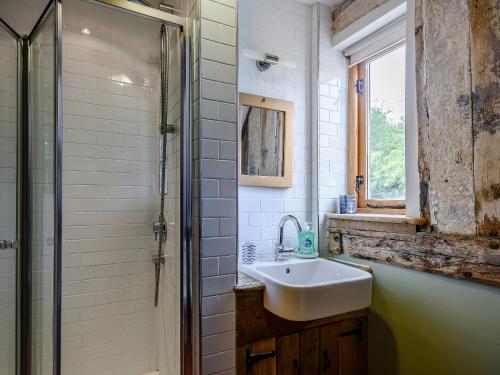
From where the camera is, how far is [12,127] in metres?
1.46

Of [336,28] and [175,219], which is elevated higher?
[336,28]

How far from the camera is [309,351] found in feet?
4.63

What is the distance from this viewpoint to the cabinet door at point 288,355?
135 centimetres

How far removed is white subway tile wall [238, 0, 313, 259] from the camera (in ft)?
5.61

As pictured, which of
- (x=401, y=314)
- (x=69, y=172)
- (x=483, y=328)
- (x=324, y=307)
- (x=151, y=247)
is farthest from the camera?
(x=151, y=247)

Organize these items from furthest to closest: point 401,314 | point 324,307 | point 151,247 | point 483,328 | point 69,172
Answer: point 151,247 < point 69,172 < point 401,314 < point 324,307 < point 483,328

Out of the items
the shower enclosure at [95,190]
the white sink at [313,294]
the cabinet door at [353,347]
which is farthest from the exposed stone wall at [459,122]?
the shower enclosure at [95,190]

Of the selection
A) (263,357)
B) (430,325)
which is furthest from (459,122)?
(263,357)

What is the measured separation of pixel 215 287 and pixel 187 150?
23.5 inches

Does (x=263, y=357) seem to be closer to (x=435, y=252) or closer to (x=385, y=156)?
(x=435, y=252)

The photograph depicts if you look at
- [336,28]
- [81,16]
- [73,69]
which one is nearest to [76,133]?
[73,69]

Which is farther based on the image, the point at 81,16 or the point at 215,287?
the point at 81,16

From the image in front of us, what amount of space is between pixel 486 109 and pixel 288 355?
131cm

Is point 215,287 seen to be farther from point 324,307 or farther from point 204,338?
point 324,307
